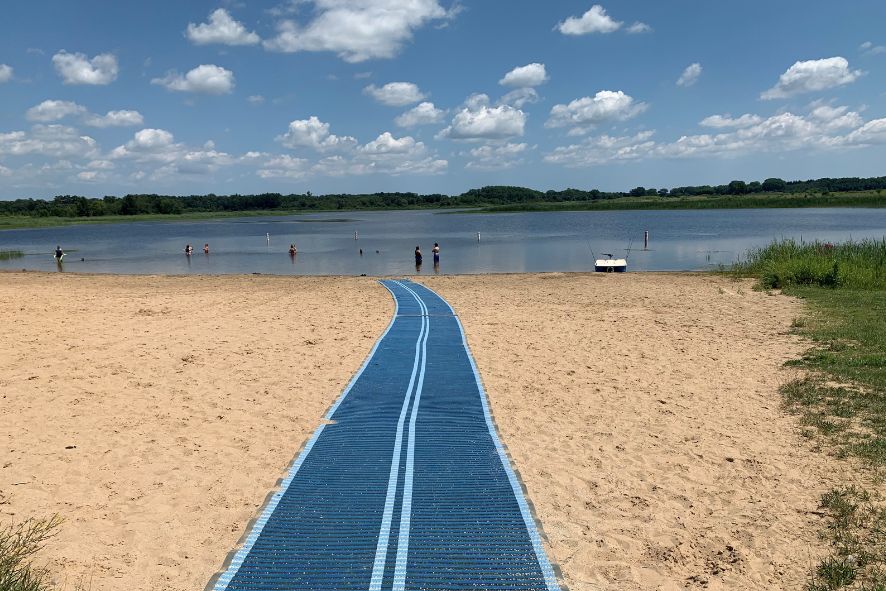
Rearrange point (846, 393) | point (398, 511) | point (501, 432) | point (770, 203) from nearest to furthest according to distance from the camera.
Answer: point (398, 511) < point (501, 432) < point (846, 393) < point (770, 203)

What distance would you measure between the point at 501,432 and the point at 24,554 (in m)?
4.91

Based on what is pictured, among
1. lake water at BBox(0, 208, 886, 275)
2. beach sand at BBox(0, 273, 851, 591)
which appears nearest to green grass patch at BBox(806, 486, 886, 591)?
beach sand at BBox(0, 273, 851, 591)

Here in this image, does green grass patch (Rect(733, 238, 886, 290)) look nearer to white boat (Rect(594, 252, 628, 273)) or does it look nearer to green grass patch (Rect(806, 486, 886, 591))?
white boat (Rect(594, 252, 628, 273))

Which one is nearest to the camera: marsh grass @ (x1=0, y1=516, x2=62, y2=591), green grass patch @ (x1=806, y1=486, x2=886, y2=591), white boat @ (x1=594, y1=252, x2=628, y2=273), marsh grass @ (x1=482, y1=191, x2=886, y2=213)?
marsh grass @ (x1=0, y1=516, x2=62, y2=591)

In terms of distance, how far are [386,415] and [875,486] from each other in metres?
5.36

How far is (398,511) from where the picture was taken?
5492 millimetres

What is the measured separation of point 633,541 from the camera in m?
5.08

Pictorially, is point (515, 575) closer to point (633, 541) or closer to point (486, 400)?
point (633, 541)

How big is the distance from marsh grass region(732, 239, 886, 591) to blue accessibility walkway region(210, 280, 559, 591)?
2314mm

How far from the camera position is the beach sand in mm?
4922

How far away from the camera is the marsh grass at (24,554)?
3.89 metres

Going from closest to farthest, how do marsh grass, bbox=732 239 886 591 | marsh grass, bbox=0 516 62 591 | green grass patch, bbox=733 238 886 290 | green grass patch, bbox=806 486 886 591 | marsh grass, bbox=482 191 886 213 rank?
1. marsh grass, bbox=0 516 62 591
2. green grass patch, bbox=806 486 886 591
3. marsh grass, bbox=732 239 886 591
4. green grass patch, bbox=733 238 886 290
5. marsh grass, bbox=482 191 886 213

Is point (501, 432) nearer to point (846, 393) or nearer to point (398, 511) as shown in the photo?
point (398, 511)

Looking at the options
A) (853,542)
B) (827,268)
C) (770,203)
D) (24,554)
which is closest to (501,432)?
(853,542)
